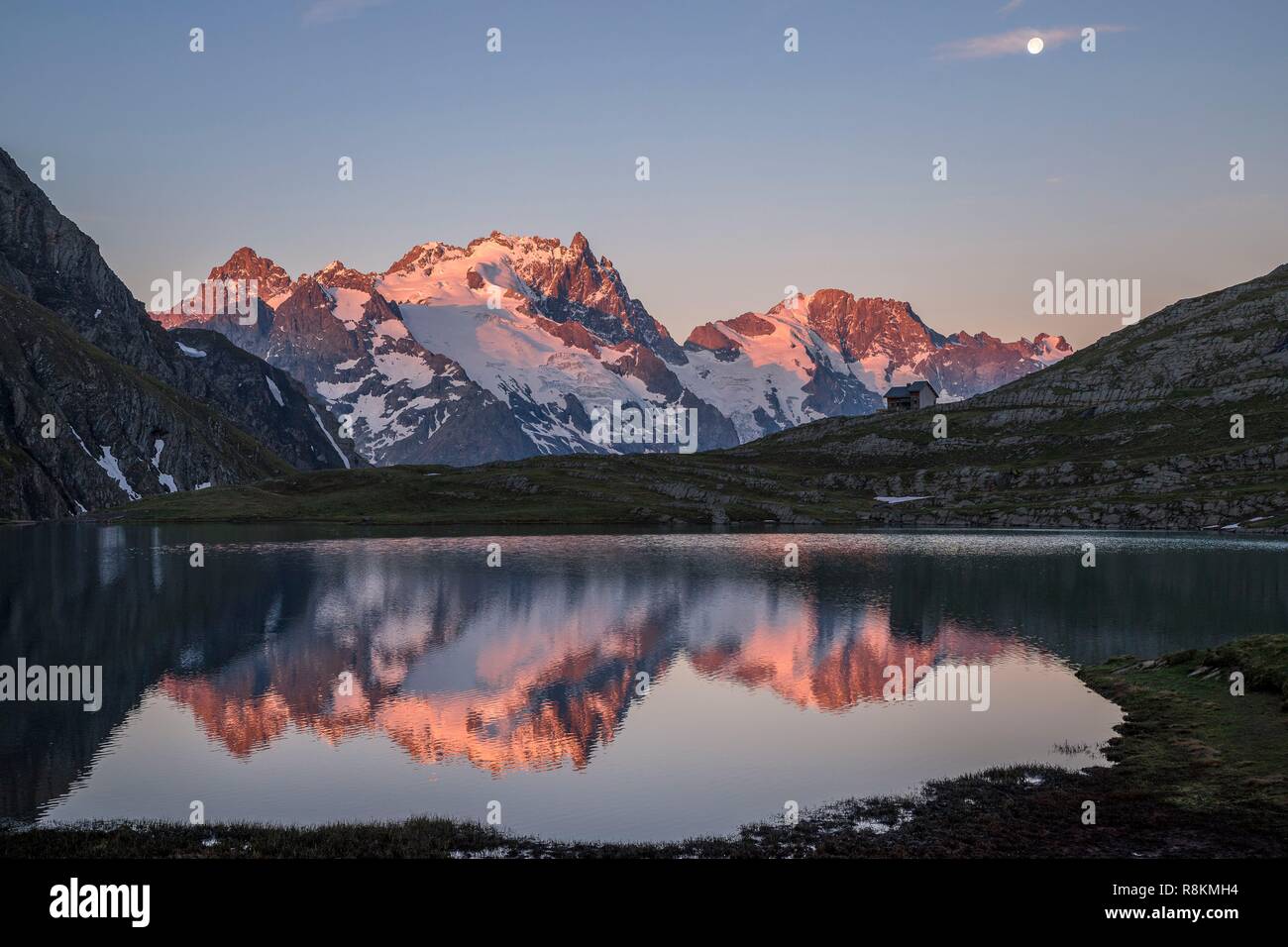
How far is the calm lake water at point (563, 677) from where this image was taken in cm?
4044

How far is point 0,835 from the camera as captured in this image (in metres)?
32.9

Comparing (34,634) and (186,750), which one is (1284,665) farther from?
(34,634)

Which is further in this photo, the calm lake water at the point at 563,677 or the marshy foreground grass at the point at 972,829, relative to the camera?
the calm lake water at the point at 563,677

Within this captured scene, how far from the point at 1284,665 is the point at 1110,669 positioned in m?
11.3

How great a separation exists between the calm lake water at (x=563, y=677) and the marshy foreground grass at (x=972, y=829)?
7.18 ft

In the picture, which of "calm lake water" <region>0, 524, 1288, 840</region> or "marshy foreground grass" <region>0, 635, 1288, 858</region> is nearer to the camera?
"marshy foreground grass" <region>0, 635, 1288, 858</region>

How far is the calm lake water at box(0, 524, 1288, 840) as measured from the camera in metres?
40.4

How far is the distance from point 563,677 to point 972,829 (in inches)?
1342

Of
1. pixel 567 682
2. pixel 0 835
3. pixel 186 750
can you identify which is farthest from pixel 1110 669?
pixel 0 835

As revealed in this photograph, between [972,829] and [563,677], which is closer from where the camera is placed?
[972,829]

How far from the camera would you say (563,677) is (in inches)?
2537

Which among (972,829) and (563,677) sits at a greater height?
(563,677)

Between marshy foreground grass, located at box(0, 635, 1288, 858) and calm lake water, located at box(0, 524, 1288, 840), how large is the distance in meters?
2.19

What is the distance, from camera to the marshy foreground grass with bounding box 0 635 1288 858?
31359 mm
